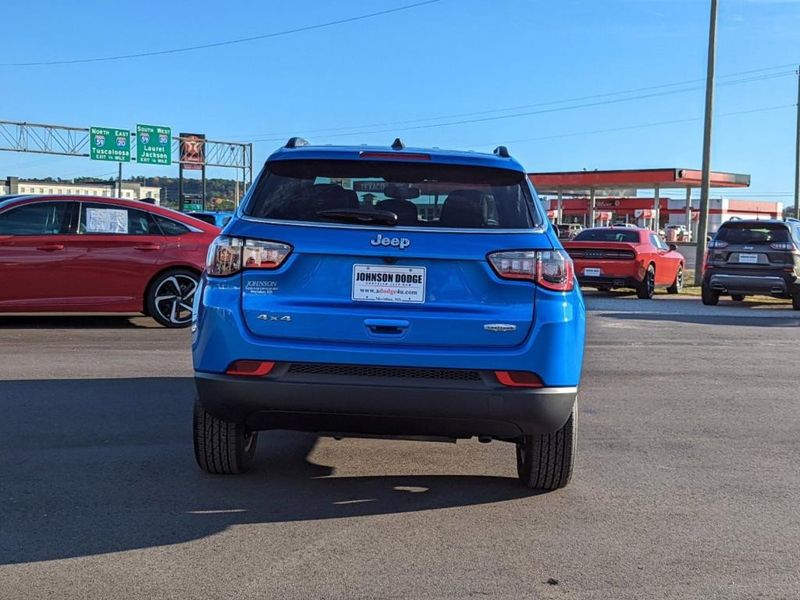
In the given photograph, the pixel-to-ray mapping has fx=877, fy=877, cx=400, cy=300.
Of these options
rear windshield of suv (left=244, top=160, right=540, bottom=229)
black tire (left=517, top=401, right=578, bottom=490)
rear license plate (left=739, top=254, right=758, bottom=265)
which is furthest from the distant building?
black tire (left=517, top=401, right=578, bottom=490)

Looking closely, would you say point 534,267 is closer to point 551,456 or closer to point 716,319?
point 551,456

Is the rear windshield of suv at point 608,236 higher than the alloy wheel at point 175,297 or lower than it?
higher

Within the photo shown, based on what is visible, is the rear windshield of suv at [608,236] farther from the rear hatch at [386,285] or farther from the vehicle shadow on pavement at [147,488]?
the rear hatch at [386,285]

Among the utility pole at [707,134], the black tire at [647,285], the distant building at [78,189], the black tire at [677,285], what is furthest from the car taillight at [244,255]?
the distant building at [78,189]

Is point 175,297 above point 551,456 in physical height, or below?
above

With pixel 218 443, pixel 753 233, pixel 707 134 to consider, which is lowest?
pixel 218 443

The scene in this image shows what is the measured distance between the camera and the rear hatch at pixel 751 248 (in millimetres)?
15992

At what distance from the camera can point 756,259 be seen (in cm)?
1617

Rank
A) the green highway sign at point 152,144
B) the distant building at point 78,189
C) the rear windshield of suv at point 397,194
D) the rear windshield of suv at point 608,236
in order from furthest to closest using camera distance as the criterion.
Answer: the distant building at point 78,189 < the green highway sign at point 152,144 < the rear windshield of suv at point 608,236 < the rear windshield of suv at point 397,194

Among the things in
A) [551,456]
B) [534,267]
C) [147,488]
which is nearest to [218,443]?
[147,488]

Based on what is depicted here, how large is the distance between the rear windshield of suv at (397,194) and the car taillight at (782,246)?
13.1 metres

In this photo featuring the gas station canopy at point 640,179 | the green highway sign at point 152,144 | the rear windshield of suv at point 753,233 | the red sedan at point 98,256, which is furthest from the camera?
the gas station canopy at point 640,179

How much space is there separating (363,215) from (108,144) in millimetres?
46204

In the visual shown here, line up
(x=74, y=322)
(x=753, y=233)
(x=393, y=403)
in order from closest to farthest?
(x=393, y=403) → (x=74, y=322) → (x=753, y=233)
